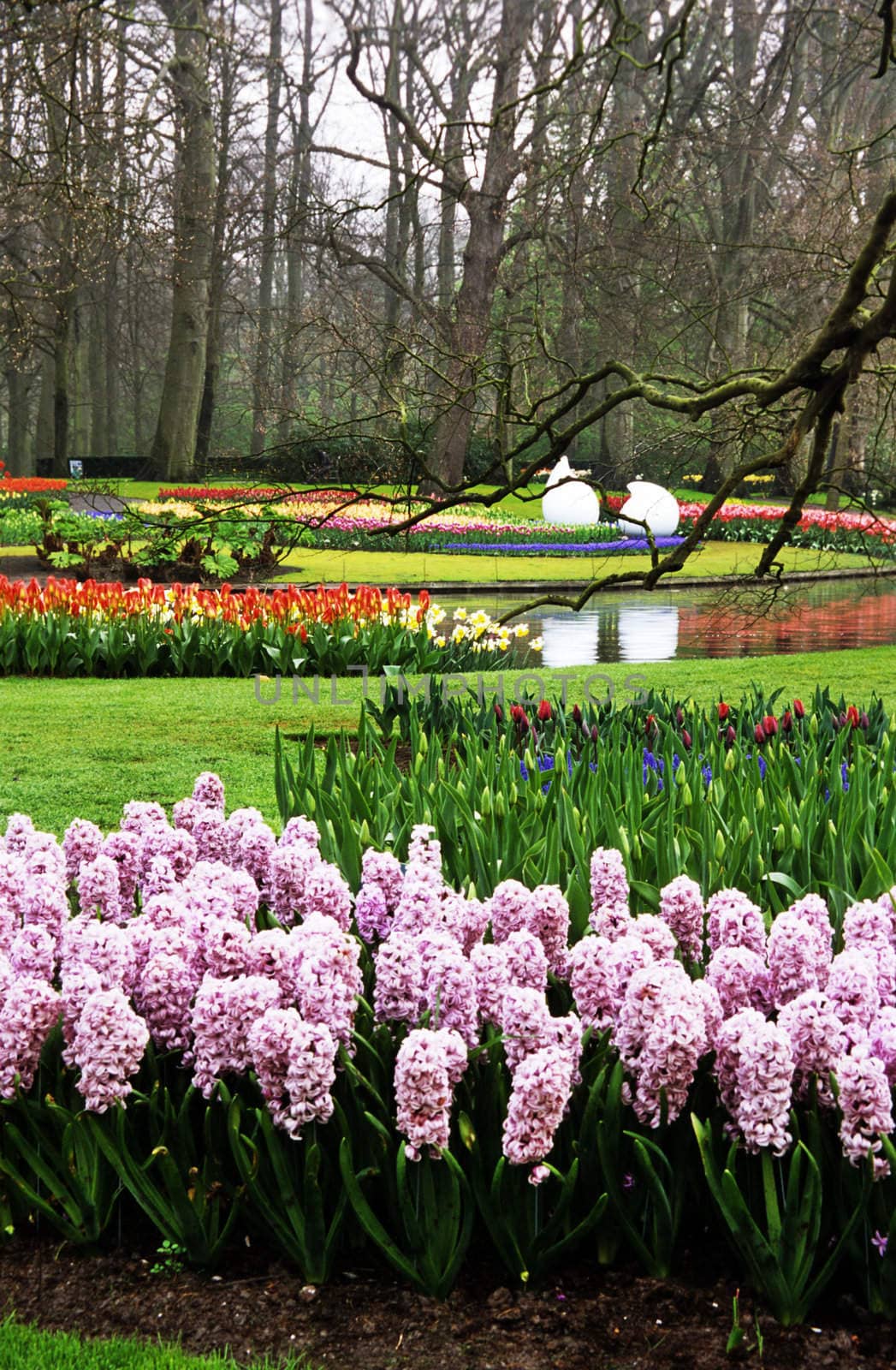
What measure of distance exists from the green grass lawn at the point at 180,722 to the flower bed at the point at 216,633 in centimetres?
29

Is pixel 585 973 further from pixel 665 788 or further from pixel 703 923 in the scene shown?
pixel 665 788

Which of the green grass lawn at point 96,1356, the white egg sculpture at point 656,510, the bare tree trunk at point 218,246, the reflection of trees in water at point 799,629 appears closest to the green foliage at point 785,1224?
the green grass lawn at point 96,1356

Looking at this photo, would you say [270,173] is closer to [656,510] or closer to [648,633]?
[656,510]

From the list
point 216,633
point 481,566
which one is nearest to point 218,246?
point 481,566

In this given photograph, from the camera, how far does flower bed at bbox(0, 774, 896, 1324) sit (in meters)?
2.39

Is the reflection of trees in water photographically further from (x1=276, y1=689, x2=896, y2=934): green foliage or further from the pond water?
(x1=276, y1=689, x2=896, y2=934): green foliage

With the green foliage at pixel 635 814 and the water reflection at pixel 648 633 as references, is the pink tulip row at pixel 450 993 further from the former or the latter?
the water reflection at pixel 648 633

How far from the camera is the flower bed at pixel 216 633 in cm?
1018

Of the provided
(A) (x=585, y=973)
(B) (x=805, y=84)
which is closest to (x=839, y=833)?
(A) (x=585, y=973)

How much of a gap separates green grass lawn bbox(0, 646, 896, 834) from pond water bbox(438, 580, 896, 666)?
0.73 meters

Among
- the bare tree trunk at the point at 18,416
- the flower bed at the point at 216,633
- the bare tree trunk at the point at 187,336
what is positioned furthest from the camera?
the bare tree trunk at the point at 18,416

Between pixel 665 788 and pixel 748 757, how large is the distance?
0.53 metres

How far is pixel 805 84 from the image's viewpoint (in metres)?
32.7

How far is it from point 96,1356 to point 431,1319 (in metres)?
0.56
